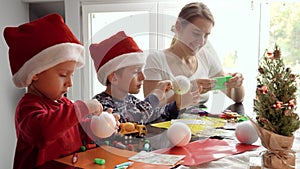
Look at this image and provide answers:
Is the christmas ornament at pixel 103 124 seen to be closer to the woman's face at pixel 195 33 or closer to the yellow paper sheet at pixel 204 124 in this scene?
the yellow paper sheet at pixel 204 124

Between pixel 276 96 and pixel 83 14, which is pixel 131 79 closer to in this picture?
pixel 276 96

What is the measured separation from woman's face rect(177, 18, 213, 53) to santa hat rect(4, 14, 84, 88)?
646 mm

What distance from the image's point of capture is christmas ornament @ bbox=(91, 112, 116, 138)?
0.84 meters

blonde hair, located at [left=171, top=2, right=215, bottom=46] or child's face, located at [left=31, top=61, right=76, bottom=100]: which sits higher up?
blonde hair, located at [left=171, top=2, right=215, bottom=46]

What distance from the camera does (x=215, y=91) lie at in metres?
1.39

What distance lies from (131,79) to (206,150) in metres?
0.43

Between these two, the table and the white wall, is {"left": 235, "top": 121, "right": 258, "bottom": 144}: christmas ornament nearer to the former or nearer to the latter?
the table

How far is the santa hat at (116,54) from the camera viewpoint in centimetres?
116

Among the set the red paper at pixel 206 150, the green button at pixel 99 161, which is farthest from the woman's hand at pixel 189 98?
the green button at pixel 99 161

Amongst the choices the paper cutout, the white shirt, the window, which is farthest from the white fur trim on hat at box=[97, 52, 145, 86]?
the window

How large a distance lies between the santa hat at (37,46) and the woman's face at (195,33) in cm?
65

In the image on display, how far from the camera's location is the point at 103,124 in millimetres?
841

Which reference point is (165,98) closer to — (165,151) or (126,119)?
(126,119)

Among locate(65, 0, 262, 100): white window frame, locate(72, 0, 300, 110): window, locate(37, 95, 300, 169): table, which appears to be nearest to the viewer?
locate(37, 95, 300, 169): table
